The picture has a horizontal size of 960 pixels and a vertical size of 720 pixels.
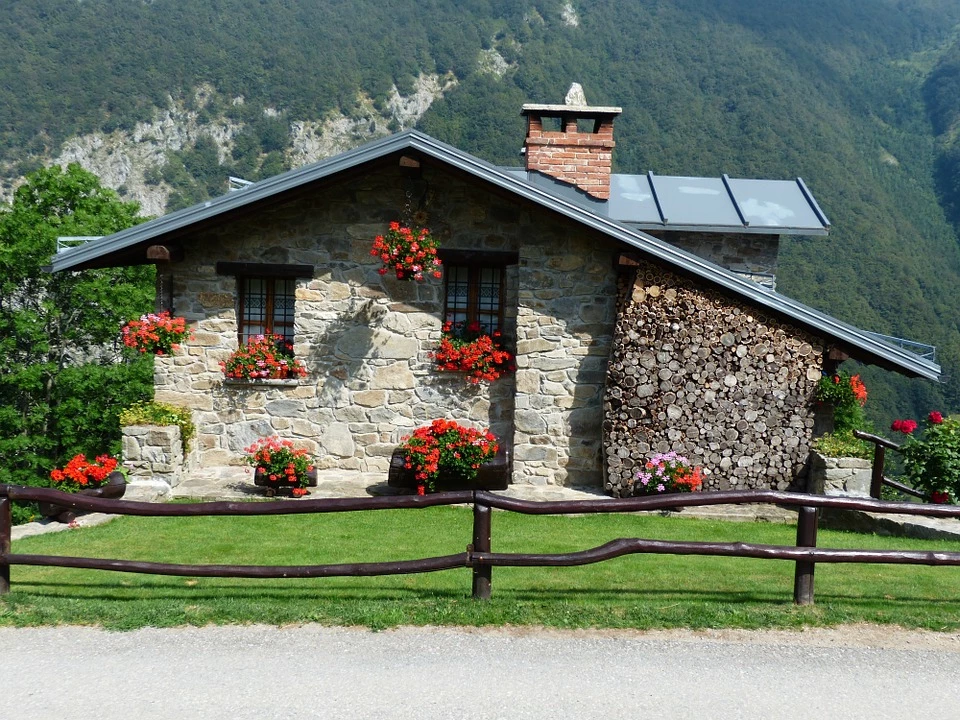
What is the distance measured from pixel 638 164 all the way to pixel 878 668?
174 feet

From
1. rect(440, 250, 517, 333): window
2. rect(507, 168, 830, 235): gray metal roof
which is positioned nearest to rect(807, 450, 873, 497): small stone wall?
rect(440, 250, 517, 333): window

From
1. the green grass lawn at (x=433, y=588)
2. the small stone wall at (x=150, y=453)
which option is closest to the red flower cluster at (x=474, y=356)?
the green grass lawn at (x=433, y=588)

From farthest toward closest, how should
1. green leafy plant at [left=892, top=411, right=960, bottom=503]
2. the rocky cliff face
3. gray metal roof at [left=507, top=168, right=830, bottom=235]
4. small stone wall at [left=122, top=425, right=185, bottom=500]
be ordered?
the rocky cliff face, gray metal roof at [left=507, top=168, right=830, bottom=235], small stone wall at [left=122, top=425, right=185, bottom=500], green leafy plant at [left=892, top=411, right=960, bottom=503]

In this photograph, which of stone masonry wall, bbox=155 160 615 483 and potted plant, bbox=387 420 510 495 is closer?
potted plant, bbox=387 420 510 495

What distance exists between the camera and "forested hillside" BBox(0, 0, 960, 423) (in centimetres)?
5375

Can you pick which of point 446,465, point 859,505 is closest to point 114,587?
point 446,465

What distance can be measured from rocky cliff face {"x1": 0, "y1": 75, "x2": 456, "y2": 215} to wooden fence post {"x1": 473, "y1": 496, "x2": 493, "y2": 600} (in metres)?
57.7

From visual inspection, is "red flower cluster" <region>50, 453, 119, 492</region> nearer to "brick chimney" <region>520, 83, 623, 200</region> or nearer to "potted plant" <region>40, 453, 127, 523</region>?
"potted plant" <region>40, 453, 127, 523</region>

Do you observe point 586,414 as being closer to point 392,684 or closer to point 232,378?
point 232,378

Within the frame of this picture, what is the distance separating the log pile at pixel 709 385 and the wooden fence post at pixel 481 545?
5.45m

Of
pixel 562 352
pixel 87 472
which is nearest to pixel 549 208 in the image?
pixel 562 352

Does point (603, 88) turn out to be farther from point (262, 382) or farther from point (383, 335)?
point (262, 382)

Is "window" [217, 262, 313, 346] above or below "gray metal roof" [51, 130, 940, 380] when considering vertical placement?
below

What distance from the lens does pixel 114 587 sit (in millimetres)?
6910
